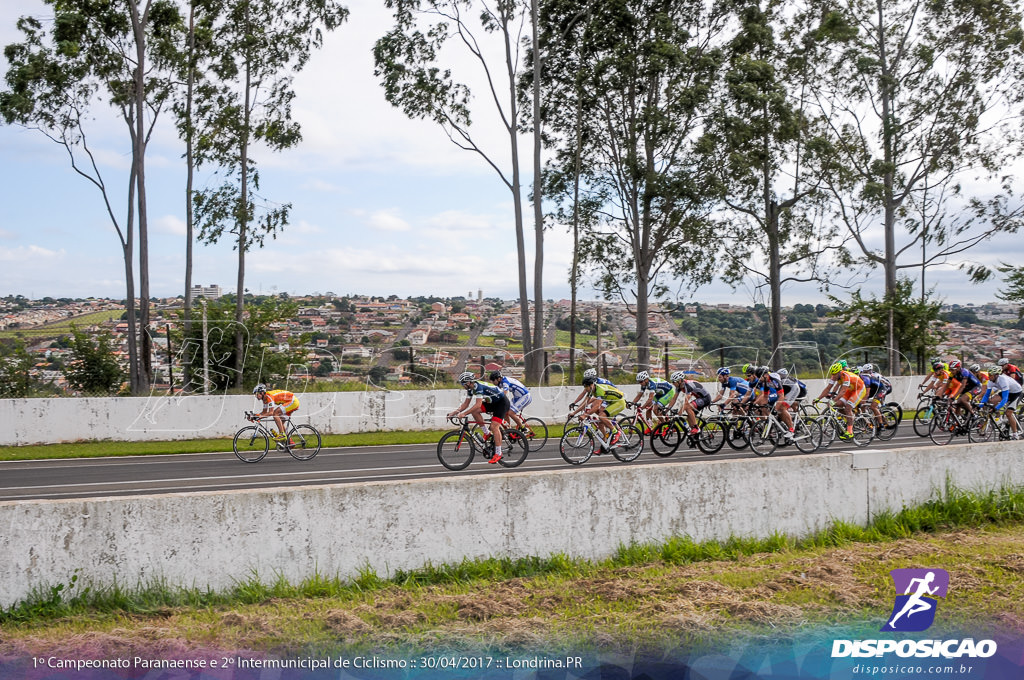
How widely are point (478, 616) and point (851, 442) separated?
14301 mm

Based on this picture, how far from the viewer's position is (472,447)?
1473 centimetres

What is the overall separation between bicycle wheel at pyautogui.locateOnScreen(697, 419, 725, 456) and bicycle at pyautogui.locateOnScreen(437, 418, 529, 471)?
3.68 meters

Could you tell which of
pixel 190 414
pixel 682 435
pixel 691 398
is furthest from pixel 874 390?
pixel 190 414

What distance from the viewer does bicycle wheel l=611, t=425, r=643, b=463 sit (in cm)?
1573

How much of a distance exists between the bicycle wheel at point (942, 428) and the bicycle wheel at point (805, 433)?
300 cm

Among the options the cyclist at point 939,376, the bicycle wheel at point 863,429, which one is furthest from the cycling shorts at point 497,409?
the cyclist at point 939,376

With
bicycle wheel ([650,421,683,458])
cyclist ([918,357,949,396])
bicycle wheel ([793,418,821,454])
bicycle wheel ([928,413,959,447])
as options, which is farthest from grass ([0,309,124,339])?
cyclist ([918,357,949,396])

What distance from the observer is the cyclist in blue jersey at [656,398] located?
1659 cm

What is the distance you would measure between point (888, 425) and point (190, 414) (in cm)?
1657

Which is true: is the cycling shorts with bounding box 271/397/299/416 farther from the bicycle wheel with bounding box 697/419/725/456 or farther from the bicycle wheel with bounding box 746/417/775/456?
the bicycle wheel with bounding box 746/417/775/456

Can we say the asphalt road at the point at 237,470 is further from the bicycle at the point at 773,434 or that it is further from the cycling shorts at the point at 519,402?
the cycling shorts at the point at 519,402

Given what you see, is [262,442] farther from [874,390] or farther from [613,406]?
[874,390]

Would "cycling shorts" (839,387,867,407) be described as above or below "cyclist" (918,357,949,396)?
below

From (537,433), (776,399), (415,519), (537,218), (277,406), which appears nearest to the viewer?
(415,519)
